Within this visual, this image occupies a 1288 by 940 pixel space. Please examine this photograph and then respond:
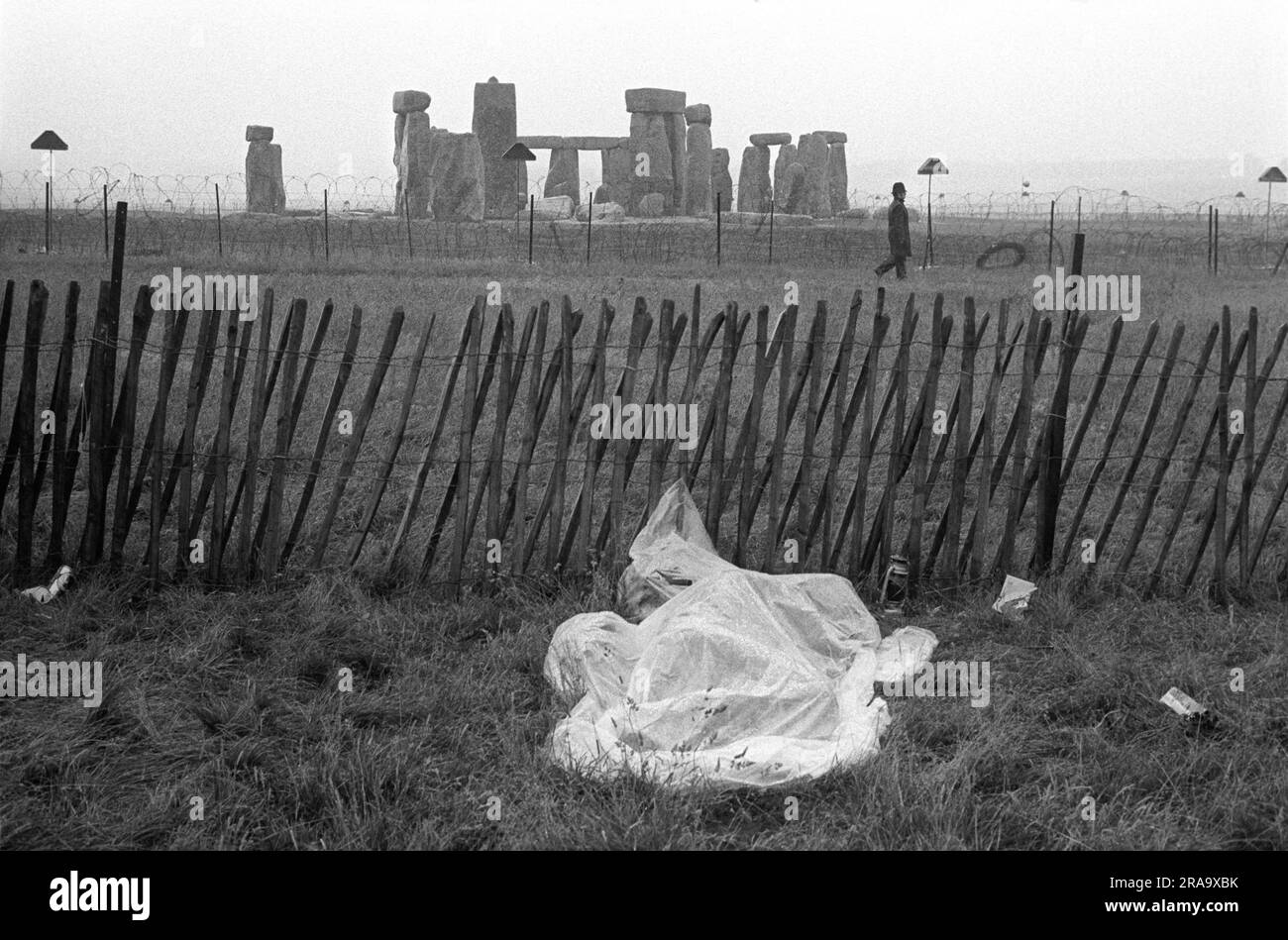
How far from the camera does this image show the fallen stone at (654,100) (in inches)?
1248

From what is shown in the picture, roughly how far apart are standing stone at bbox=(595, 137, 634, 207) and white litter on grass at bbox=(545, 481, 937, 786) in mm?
27500

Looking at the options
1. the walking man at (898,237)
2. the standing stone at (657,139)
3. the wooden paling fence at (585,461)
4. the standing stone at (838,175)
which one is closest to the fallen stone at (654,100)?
the standing stone at (657,139)

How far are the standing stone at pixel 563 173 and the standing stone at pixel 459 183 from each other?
4.60 m

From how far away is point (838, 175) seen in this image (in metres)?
37.6

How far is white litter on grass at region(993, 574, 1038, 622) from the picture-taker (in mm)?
5055

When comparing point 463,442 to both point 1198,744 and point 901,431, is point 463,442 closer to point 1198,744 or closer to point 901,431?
point 901,431

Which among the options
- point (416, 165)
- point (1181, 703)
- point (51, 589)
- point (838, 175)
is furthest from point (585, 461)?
point (838, 175)

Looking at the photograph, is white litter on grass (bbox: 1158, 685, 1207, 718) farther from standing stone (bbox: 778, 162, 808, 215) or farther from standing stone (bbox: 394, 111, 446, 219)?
standing stone (bbox: 778, 162, 808, 215)

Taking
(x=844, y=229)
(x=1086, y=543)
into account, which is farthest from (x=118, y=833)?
(x=844, y=229)

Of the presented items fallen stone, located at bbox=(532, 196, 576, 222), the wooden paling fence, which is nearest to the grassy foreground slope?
the wooden paling fence

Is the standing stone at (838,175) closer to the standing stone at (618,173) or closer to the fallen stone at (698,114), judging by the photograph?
the fallen stone at (698,114)

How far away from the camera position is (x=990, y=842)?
330 centimetres

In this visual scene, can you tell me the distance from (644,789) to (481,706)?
2.75ft

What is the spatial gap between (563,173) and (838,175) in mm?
8668
